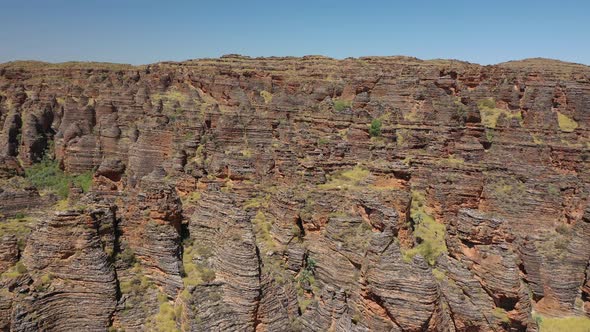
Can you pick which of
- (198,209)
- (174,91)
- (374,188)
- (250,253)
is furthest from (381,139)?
(174,91)

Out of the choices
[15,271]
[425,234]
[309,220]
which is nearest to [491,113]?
Answer: [425,234]

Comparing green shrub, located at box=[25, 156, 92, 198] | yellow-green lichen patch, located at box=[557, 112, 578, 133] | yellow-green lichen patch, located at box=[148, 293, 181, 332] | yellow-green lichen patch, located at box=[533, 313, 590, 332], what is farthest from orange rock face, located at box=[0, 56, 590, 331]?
green shrub, located at box=[25, 156, 92, 198]

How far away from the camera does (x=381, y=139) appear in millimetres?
33812

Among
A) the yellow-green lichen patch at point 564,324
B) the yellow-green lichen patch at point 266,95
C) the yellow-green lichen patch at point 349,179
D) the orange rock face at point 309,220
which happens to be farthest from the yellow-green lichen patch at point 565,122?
the yellow-green lichen patch at point 266,95

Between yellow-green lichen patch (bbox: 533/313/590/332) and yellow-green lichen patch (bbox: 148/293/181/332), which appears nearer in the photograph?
yellow-green lichen patch (bbox: 148/293/181/332)

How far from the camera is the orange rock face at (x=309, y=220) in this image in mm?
14398

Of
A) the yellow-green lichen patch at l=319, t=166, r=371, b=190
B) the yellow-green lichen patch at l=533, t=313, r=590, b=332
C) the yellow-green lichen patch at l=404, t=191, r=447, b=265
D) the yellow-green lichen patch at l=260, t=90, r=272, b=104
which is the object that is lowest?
the yellow-green lichen patch at l=533, t=313, r=590, b=332

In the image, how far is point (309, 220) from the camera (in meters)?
20.7

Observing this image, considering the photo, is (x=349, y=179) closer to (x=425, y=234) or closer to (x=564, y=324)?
(x=425, y=234)

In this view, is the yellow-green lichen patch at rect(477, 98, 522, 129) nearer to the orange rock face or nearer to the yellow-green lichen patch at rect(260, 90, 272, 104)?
the orange rock face

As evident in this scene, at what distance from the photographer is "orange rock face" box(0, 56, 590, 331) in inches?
567

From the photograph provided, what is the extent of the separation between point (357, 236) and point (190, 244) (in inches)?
275

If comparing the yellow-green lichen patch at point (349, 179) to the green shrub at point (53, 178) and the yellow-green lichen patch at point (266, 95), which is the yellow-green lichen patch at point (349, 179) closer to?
the green shrub at point (53, 178)

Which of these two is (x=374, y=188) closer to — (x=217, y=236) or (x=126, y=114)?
(x=217, y=236)
